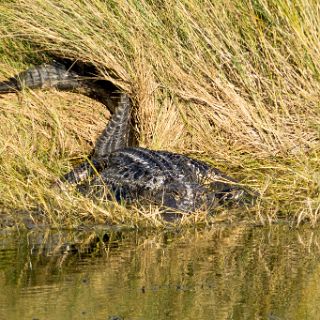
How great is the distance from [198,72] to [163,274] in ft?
10.5

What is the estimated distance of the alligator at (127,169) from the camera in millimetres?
7180

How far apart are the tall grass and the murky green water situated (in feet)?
5.09

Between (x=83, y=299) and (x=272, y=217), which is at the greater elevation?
(x=272, y=217)

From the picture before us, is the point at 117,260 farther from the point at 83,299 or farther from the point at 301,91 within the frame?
the point at 301,91

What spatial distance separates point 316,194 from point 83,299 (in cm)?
270

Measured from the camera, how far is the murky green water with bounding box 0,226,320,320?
14.9 feet

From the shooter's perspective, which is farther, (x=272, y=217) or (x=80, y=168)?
(x=80, y=168)

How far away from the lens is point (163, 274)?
205 inches

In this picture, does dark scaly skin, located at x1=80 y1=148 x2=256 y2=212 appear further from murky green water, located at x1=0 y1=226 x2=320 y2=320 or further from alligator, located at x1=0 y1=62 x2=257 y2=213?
murky green water, located at x1=0 y1=226 x2=320 y2=320

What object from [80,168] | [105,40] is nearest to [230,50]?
[105,40]

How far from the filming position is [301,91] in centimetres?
782

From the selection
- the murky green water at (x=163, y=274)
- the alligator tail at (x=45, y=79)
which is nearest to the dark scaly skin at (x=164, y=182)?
the murky green water at (x=163, y=274)

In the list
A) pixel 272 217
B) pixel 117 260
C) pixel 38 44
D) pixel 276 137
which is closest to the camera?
pixel 117 260

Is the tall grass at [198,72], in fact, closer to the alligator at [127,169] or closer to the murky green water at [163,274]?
the alligator at [127,169]
